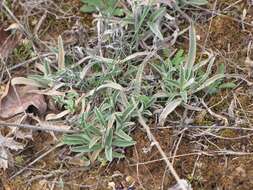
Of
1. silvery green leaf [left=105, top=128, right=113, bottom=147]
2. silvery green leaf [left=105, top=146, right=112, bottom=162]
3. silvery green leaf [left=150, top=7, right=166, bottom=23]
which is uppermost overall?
silvery green leaf [left=150, top=7, right=166, bottom=23]

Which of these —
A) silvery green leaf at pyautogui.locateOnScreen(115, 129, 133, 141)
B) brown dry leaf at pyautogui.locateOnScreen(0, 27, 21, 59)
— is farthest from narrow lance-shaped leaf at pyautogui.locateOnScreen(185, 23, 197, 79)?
brown dry leaf at pyautogui.locateOnScreen(0, 27, 21, 59)

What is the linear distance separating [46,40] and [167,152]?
64 cm

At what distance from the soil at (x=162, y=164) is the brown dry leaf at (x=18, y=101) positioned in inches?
4.2

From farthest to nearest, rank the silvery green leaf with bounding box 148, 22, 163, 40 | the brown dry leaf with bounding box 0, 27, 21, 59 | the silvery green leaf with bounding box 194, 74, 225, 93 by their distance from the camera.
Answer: the brown dry leaf with bounding box 0, 27, 21, 59
the silvery green leaf with bounding box 148, 22, 163, 40
the silvery green leaf with bounding box 194, 74, 225, 93

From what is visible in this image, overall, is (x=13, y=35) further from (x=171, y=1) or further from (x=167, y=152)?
(x=167, y=152)

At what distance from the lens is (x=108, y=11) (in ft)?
6.65

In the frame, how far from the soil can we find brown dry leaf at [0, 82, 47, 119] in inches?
4.2

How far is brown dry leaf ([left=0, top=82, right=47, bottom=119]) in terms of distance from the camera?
1921 millimetres

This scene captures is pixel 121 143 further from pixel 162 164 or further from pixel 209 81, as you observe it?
pixel 209 81

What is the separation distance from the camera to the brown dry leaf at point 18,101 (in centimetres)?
192

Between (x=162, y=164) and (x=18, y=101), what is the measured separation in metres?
0.55

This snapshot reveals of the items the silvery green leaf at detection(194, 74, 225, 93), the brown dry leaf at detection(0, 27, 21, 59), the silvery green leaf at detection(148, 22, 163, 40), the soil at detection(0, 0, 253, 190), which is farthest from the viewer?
the brown dry leaf at detection(0, 27, 21, 59)

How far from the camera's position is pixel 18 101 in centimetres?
195

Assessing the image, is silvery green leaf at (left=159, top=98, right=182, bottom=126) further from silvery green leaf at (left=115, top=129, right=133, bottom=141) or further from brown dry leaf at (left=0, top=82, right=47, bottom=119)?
brown dry leaf at (left=0, top=82, right=47, bottom=119)
